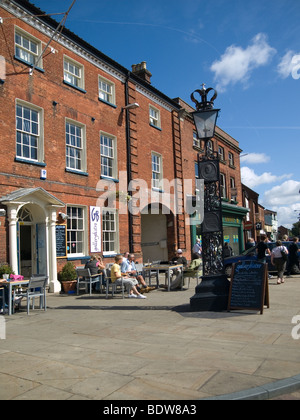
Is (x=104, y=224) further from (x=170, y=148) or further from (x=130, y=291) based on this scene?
(x=170, y=148)

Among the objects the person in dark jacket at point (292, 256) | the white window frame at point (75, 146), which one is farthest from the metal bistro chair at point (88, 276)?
the person in dark jacket at point (292, 256)

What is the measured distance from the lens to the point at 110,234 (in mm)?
16391

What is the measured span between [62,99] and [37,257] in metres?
6.03

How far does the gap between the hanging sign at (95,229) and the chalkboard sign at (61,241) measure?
155 centimetres

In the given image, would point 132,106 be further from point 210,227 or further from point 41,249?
point 210,227

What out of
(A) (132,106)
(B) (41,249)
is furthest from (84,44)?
(B) (41,249)

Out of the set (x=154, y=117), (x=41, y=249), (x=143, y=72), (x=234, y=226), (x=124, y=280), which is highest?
(x=143, y=72)

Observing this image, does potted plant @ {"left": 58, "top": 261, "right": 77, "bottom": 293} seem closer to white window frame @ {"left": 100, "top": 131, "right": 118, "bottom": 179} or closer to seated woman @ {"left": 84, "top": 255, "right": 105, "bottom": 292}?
seated woman @ {"left": 84, "top": 255, "right": 105, "bottom": 292}

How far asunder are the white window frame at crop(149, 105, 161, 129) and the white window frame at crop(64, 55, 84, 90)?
535cm

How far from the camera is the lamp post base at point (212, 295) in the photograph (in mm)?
8258

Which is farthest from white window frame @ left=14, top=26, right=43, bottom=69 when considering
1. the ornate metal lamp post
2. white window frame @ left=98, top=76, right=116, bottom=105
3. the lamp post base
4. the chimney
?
the lamp post base

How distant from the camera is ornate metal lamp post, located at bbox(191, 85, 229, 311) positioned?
328 inches

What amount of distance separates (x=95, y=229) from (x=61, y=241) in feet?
6.65
